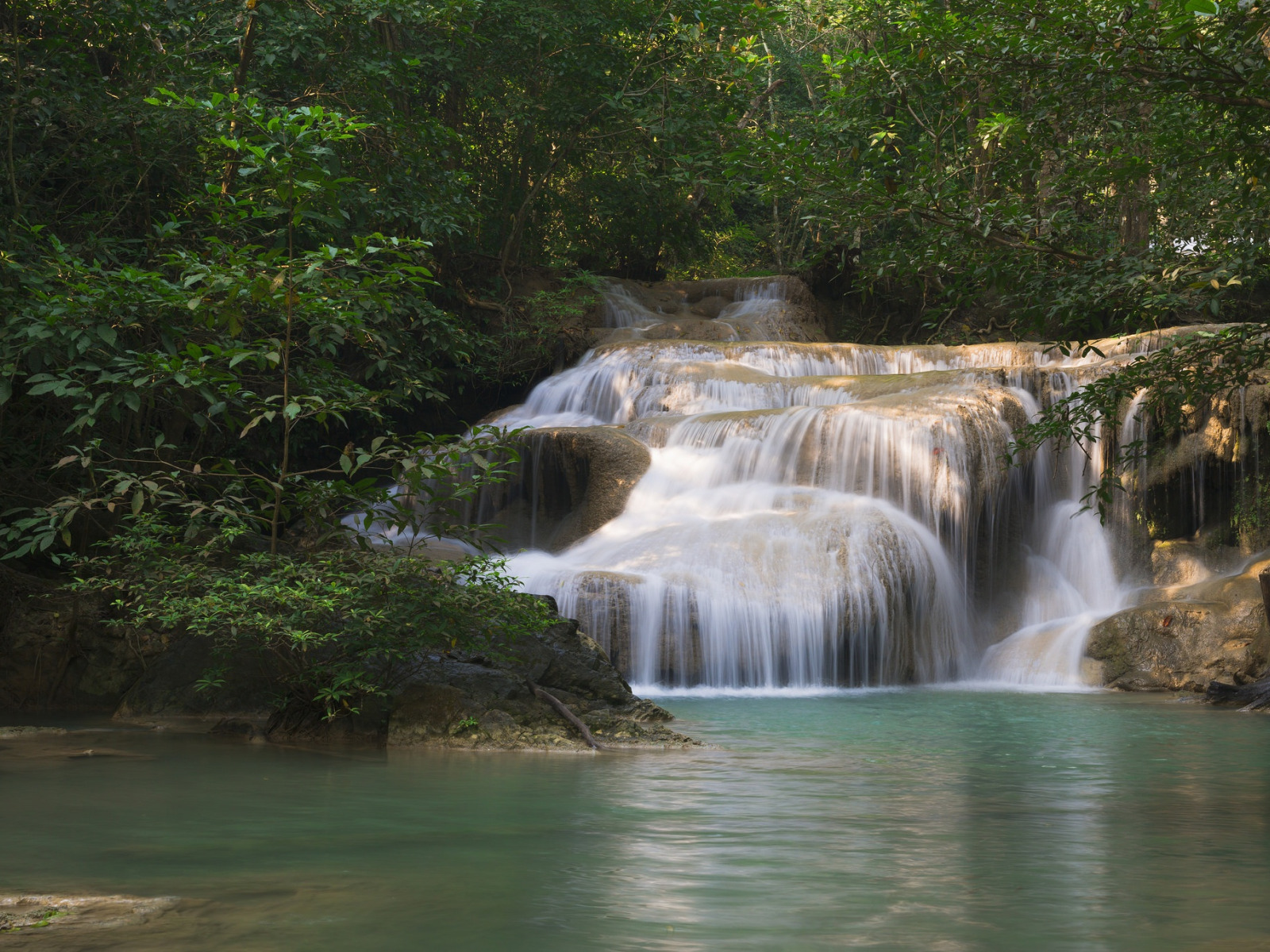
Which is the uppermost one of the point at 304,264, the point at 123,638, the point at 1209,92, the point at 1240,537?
the point at 1209,92

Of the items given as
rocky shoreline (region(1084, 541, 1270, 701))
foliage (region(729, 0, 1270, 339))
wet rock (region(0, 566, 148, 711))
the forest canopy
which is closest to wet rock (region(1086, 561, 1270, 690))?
rocky shoreline (region(1084, 541, 1270, 701))

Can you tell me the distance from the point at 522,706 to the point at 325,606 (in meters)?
1.53

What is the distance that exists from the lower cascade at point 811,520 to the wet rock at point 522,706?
356 centimetres

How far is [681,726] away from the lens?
26.8 ft

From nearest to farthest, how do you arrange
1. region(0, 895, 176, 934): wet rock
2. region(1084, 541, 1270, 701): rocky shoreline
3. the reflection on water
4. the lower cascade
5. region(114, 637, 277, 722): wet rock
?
region(0, 895, 176, 934): wet rock < the reflection on water < region(114, 637, 277, 722): wet rock < region(1084, 541, 1270, 701): rocky shoreline < the lower cascade

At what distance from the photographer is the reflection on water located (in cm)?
333

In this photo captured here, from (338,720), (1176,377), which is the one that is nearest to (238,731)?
(338,720)

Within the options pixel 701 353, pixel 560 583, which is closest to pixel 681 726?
pixel 560 583

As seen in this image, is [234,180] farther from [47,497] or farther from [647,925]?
[647,925]

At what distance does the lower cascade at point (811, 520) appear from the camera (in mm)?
11758

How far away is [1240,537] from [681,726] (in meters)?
9.41

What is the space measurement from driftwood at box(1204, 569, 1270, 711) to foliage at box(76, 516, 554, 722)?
6.41m

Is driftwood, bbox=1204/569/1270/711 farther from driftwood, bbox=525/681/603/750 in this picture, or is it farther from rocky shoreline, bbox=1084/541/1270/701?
driftwood, bbox=525/681/603/750

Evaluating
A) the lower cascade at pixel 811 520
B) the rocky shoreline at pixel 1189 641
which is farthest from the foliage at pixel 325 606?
the rocky shoreline at pixel 1189 641
